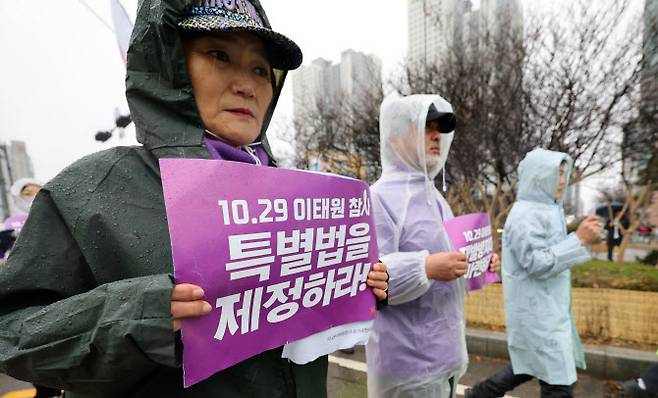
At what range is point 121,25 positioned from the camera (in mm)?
3162

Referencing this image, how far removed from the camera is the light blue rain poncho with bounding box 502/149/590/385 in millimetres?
2482

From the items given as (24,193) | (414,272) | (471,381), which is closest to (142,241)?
(414,272)

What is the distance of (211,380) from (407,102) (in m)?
1.65

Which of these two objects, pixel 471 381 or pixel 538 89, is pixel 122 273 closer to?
pixel 471 381

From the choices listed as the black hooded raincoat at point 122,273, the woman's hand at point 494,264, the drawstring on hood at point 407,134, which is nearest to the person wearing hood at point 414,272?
the drawstring on hood at point 407,134

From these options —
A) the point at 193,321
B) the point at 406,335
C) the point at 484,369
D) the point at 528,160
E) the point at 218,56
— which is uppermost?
the point at 218,56

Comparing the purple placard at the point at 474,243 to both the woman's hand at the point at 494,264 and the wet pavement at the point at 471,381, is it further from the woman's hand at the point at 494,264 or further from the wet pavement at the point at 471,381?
the wet pavement at the point at 471,381

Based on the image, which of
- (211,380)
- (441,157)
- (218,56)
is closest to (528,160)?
(441,157)

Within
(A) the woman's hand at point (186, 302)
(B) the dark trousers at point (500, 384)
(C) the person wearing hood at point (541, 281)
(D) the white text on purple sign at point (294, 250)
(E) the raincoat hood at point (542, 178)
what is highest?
(E) the raincoat hood at point (542, 178)

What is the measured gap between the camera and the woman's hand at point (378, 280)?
4.05 feet

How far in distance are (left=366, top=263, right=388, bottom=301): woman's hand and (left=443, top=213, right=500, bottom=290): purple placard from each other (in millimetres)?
771

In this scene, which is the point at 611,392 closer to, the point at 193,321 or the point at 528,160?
the point at 528,160

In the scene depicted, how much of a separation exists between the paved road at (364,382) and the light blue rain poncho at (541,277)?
0.81m

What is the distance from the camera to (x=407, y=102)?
6.72ft
